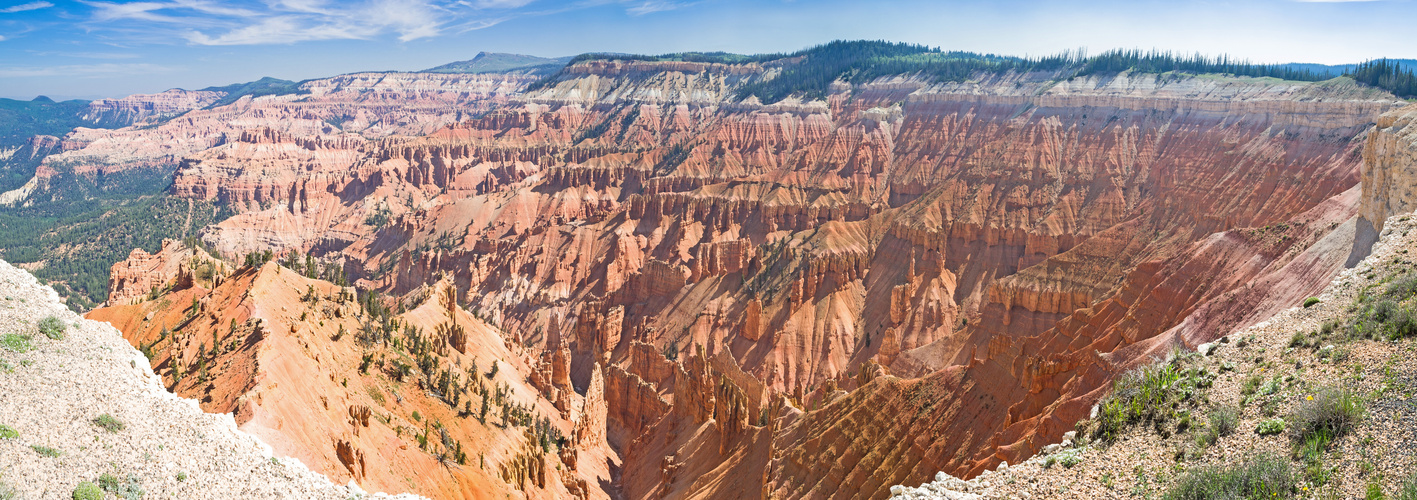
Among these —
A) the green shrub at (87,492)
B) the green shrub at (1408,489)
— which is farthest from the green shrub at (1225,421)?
the green shrub at (87,492)

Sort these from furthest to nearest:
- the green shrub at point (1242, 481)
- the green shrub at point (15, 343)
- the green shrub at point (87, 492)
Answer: the green shrub at point (15, 343)
the green shrub at point (87, 492)
the green shrub at point (1242, 481)

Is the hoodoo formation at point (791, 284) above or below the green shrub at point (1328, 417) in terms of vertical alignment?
below

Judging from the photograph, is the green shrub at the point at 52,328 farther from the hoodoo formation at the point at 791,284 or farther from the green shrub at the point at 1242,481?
the green shrub at the point at 1242,481

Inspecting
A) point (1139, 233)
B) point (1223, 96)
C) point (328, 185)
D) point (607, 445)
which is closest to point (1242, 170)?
point (1139, 233)

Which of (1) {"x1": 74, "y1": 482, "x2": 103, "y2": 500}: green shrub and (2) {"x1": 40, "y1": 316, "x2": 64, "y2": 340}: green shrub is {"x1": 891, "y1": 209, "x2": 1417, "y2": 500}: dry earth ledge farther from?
(2) {"x1": 40, "y1": 316, "x2": 64, "y2": 340}: green shrub

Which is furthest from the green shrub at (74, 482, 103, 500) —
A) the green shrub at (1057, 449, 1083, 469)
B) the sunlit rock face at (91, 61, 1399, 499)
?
the sunlit rock face at (91, 61, 1399, 499)

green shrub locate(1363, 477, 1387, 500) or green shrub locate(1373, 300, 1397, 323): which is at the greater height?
green shrub locate(1373, 300, 1397, 323)
